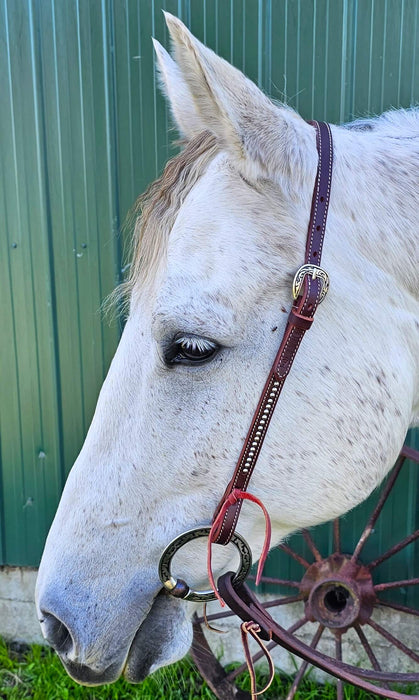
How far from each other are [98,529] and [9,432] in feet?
5.50

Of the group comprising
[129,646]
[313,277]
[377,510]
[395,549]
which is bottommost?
[395,549]

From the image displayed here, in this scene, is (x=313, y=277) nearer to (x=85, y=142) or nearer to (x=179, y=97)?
(x=179, y=97)

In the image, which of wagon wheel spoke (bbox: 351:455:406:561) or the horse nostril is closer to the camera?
the horse nostril

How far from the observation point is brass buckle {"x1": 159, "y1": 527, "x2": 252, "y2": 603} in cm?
116

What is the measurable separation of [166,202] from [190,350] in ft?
1.10

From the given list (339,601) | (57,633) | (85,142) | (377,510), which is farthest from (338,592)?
(85,142)

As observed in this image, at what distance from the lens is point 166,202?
122 centimetres

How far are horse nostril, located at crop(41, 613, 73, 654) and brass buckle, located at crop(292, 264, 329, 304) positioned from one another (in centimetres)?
81

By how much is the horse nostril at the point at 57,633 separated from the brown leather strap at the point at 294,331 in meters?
0.40

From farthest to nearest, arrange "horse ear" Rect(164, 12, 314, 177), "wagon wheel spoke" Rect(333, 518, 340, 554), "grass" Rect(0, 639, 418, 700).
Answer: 1. "grass" Rect(0, 639, 418, 700)
2. "wagon wheel spoke" Rect(333, 518, 340, 554)
3. "horse ear" Rect(164, 12, 314, 177)

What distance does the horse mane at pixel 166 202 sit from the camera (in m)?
1.18

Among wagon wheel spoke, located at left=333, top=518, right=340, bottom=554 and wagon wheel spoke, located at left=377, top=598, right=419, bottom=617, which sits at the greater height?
wagon wheel spoke, located at left=333, top=518, right=340, bottom=554

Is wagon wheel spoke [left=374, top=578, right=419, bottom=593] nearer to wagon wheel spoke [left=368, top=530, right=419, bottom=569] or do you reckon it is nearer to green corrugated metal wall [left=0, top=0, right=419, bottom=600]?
wagon wheel spoke [left=368, top=530, right=419, bottom=569]

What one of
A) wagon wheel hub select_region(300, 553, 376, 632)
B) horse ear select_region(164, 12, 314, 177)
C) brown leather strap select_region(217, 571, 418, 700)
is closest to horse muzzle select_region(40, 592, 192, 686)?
brown leather strap select_region(217, 571, 418, 700)
